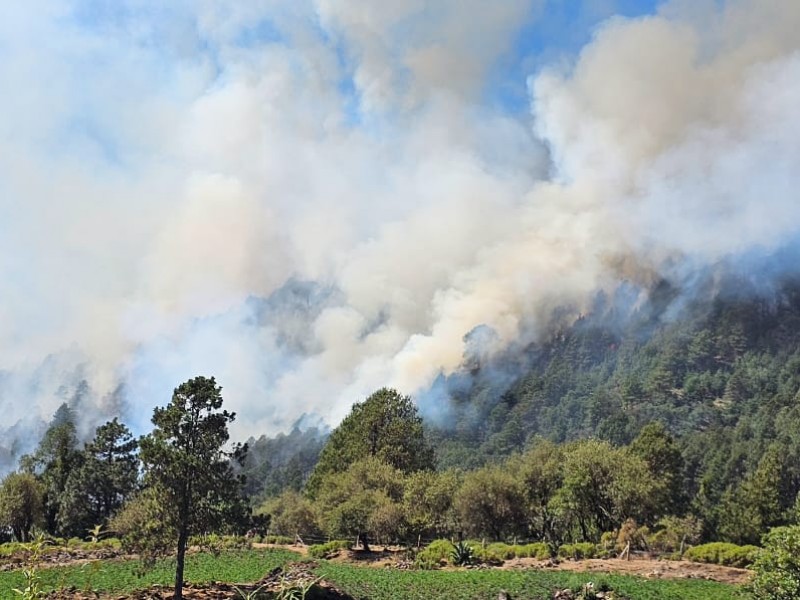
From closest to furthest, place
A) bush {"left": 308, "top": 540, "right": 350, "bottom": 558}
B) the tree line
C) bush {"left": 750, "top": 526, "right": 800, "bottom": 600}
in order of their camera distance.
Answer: bush {"left": 750, "top": 526, "right": 800, "bottom": 600} < the tree line < bush {"left": 308, "top": 540, "right": 350, "bottom": 558}

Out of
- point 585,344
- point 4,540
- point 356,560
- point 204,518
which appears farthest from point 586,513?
point 585,344

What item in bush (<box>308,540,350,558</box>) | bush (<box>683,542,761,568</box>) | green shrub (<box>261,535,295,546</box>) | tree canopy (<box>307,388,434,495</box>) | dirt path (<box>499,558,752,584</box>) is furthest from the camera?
tree canopy (<box>307,388,434,495</box>)

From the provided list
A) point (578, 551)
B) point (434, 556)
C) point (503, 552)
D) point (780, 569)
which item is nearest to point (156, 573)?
point (434, 556)

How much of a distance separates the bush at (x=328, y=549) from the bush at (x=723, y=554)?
28.5 metres

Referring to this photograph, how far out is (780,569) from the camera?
16719 mm

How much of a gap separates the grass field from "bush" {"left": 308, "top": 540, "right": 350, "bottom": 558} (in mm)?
12005

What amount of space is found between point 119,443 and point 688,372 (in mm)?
140621

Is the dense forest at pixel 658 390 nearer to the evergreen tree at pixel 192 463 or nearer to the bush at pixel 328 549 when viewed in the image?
the bush at pixel 328 549

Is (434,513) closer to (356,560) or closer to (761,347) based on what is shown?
(356,560)

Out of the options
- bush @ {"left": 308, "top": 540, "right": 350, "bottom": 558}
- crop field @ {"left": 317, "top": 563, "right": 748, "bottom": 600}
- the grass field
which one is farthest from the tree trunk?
bush @ {"left": 308, "top": 540, "right": 350, "bottom": 558}

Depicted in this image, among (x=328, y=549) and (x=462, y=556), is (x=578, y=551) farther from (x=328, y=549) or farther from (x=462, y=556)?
(x=328, y=549)

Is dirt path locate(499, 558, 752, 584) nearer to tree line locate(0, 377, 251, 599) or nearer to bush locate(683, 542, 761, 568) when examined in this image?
bush locate(683, 542, 761, 568)

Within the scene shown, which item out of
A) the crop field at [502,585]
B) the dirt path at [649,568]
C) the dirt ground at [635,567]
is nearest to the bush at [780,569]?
the crop field at [502,585]

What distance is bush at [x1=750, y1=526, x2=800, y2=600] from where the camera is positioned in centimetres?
1614
